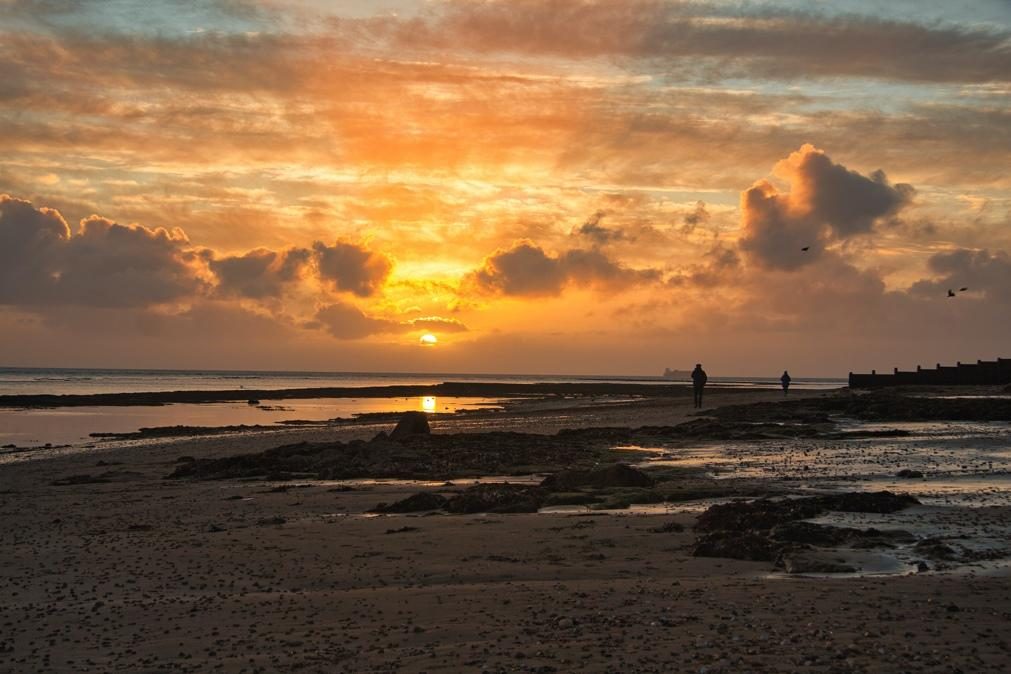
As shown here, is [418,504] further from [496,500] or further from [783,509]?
[783,509]

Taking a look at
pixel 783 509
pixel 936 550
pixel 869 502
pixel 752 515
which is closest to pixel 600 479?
pixel 783 509

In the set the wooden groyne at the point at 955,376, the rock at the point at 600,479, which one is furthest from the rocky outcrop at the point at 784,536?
the wooden groyne at the point at 955,376

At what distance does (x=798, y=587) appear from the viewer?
1082 centimetres

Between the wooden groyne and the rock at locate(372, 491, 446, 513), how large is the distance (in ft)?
213

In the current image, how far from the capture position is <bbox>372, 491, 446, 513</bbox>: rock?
18.7m

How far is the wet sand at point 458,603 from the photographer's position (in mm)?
A: 8695

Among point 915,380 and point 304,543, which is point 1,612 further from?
point 915,380

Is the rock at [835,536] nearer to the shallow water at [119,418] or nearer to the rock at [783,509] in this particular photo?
the rock at [783,509]

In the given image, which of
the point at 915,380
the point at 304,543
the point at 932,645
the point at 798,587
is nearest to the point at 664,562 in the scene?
the point at 798,587

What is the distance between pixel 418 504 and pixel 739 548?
7707mm

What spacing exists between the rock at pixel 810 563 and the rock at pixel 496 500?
6.46m

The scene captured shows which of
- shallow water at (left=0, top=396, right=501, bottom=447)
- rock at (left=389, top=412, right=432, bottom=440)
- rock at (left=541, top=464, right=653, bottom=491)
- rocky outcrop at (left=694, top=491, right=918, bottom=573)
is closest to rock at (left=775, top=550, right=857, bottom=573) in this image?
rocky outcrop at (left=694, top=491, right=918, bottom=573)

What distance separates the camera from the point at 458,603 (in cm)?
1084

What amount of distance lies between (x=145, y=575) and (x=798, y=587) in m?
8.69
